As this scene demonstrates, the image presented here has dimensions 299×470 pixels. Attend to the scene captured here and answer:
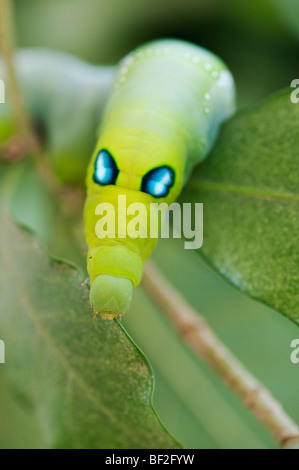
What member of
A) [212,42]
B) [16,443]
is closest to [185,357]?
[16,443]

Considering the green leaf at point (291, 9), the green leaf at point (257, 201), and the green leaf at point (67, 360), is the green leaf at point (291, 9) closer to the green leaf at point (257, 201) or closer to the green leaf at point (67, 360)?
the green leaf at point (257, 201)

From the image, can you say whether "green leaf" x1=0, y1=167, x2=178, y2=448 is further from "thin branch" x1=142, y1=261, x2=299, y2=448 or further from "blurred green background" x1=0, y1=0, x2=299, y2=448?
"blurred green background" x1=0, y1=0, x2=299, y2=448

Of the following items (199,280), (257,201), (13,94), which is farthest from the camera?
(199,280)

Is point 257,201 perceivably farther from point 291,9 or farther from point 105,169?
point 291,9

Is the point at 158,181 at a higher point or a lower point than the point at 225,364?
higher

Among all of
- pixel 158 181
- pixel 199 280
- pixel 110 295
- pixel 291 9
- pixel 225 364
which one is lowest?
pixel 199 280

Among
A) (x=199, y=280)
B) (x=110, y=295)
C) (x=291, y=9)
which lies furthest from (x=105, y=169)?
(x=199, y=280)

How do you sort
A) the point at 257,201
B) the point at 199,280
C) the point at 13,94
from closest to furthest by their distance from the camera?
1. the point at 257,201
2. the point at 13,94
3. the point at 199,280

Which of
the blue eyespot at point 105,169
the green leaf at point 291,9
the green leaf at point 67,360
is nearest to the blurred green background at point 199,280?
the green leaf at point 291,9
